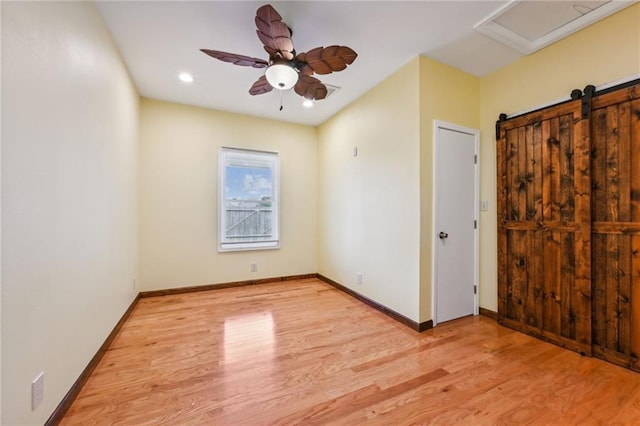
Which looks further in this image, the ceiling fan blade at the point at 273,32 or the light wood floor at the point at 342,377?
the ceiling fan blade at the point at 273,32

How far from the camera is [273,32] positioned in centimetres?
178

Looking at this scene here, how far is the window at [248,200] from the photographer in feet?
13.5

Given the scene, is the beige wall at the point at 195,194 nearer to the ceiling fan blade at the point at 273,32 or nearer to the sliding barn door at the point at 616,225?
the ceiling fan blade at the point at 273,32

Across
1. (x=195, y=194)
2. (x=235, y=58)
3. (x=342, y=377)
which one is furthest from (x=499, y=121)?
(x=195, y=194)

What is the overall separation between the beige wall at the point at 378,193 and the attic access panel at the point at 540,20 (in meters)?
0.71

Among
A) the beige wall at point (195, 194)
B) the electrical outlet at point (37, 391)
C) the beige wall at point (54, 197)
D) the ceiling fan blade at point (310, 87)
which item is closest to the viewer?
the beige wall at point (54, 197)

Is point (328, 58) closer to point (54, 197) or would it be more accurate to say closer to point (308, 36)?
point (308, 36)

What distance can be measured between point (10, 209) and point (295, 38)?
2.28 m

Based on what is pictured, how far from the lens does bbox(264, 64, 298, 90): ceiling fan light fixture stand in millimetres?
2027

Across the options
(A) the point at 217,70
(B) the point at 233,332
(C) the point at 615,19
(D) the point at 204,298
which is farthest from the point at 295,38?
(D) the point at 204,298

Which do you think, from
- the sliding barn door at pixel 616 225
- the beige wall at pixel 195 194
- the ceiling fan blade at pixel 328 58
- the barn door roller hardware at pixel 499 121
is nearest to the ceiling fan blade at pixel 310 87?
the ceiling fan blade at pixel 328 58

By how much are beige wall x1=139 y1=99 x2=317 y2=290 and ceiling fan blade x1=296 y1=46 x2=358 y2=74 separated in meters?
2.43

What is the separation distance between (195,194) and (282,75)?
8.48 ft

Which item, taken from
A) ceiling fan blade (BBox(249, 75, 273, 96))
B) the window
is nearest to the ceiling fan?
ceiling fan blade (BBox(249, 75, 273, 96))
